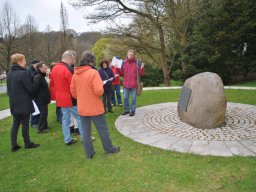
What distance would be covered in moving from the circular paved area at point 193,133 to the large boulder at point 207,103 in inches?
7.7

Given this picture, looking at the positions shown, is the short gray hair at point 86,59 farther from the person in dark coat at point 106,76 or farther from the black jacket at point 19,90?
the person in dark coat at point 106,76

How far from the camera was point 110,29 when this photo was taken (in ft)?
60.0

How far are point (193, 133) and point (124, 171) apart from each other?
2.30 m

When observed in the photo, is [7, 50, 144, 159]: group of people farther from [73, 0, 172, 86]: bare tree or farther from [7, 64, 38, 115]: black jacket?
[73, 0, 172, 86]: bare tree

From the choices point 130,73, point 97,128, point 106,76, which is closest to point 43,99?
point 106,76

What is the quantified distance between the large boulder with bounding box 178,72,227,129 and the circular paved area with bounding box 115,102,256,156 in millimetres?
196

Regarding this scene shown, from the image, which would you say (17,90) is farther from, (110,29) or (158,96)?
(110,29)

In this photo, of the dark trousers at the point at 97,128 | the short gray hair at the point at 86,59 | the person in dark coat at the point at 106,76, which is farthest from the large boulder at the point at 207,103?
the person in dark coat at the point at 106,76

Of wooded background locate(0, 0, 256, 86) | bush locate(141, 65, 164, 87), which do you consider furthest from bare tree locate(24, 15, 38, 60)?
bush locate(141, 65, 164, 87)

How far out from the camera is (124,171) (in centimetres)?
426

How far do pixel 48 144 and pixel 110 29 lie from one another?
1379cm

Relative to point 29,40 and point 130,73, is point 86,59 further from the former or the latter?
point 29,40

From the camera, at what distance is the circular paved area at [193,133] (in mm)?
4977

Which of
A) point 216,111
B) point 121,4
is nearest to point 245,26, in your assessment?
point 121,4
